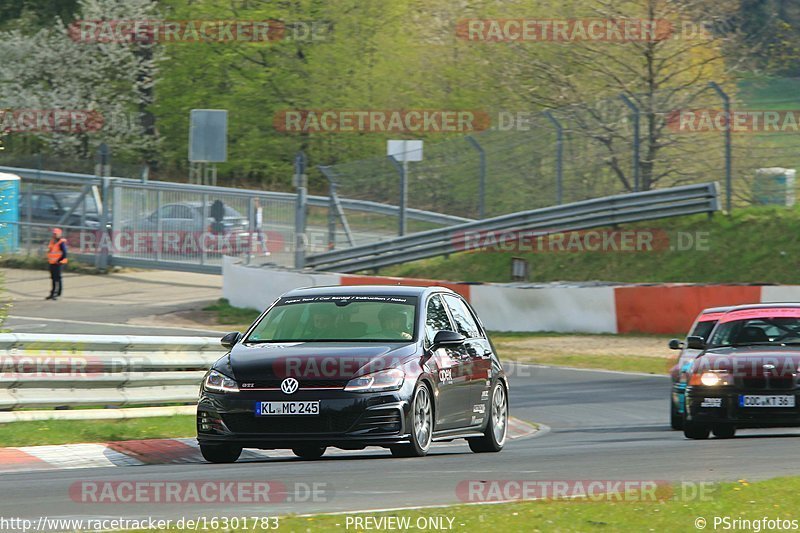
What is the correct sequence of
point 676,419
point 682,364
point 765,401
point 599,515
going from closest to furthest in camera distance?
point 599,515 < point 765,401 < point 682,364 < point 676,419

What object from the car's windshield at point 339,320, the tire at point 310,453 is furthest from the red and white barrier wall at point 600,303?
the car's windshield at point 339,320

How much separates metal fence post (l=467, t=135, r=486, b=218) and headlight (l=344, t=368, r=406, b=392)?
19.1 metres

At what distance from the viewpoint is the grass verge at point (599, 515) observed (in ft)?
24.1

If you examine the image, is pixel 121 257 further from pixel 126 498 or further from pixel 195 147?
pixel 126 498

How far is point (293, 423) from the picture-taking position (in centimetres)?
1066

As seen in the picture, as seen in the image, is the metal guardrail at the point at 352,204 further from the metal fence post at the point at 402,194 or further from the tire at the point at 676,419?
the tire at the point at 676,419

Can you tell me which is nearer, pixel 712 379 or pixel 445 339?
pixel 445 339

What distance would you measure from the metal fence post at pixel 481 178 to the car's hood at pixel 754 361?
15.7 m

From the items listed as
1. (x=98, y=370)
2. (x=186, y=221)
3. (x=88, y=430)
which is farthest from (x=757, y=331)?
(x=186, y=221)

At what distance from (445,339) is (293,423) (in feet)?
5.09

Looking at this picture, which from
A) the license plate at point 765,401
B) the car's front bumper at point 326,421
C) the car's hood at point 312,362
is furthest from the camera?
the license plate at point 765,401

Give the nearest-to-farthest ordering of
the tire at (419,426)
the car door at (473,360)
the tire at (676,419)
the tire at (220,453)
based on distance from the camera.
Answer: the tire at (419,426) → the tire at (220,453) → the car door at (473,360) → the tire at (676,419)

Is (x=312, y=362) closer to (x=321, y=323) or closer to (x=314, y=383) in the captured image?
(x=314, y=383)

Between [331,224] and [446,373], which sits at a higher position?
[331,224]
